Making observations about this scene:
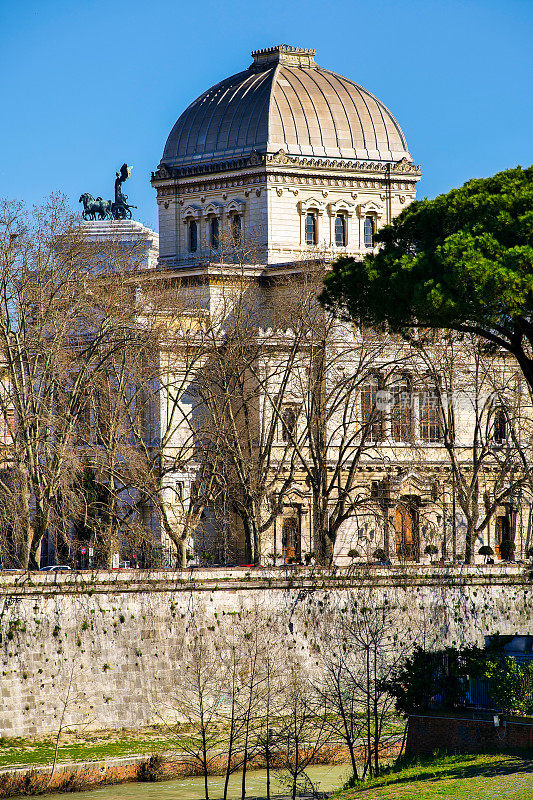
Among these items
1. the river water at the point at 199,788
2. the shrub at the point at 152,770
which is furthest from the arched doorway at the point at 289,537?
the shrub at the point at 152,770

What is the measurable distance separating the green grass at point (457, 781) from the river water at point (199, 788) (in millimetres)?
3803

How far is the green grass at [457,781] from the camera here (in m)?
30.6

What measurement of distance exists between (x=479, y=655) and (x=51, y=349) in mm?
17096

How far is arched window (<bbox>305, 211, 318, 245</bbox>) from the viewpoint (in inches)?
2943

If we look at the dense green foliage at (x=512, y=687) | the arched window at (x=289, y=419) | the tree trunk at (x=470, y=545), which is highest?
the arched window at (x=289, y=419)

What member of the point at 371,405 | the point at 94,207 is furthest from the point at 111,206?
the point at 371,405

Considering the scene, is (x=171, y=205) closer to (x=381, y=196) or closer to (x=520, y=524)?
(x=381, y=196)

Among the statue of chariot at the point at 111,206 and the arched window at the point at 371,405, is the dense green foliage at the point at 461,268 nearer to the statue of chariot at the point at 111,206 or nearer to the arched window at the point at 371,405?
the arched window at the point at 371,405

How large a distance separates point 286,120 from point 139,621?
36070 mm

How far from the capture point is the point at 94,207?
103 m

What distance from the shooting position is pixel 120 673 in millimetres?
44094

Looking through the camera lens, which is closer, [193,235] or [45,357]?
[45,357]

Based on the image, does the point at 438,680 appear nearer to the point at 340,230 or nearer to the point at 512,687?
the point at 512,687

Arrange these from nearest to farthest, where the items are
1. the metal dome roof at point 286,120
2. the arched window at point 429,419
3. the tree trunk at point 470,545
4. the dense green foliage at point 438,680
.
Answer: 1. the dense green foliage at point 438,680
2. the tree trunk at point 470,545
3. the arched window at point 429,419
4. the metal dome roof at point 286,120
